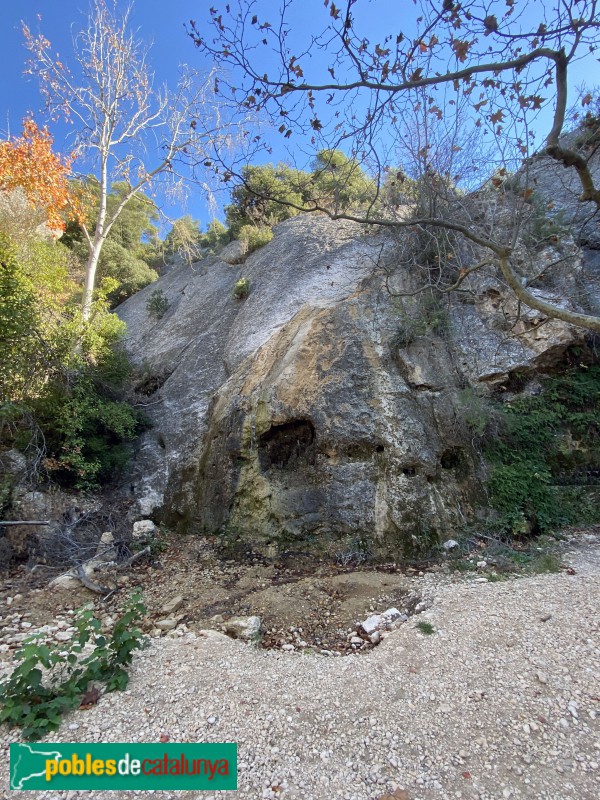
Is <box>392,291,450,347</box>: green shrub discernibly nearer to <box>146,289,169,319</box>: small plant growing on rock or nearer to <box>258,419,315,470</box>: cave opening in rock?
<box>258,419,315,470</box>: cave opening in rock

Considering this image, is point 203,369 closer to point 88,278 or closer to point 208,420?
point 208,420

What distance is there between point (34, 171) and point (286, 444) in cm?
1061

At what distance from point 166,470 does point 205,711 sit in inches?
223

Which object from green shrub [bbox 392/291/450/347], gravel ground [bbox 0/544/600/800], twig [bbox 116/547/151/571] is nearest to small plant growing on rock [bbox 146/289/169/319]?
A: green shrub [bbox 392/291/450/347]

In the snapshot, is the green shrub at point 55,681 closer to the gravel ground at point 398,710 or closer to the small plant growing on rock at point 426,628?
the gravel ground at point 398,710

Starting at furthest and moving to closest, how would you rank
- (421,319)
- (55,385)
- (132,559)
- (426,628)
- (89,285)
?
(89,285) < (55,385) < (421,319) < (132,559) < (426,628)

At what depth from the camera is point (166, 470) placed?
7863mm

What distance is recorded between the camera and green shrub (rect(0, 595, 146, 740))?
245 cm

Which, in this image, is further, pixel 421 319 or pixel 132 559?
pixel 421 319

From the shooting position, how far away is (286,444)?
648cm

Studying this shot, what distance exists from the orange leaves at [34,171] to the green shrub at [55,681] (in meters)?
11.5

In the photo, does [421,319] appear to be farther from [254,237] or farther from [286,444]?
[254,237]

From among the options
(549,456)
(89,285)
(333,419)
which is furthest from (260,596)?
(89,285)

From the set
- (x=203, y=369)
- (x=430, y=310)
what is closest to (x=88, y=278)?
(x=203, y=369)
